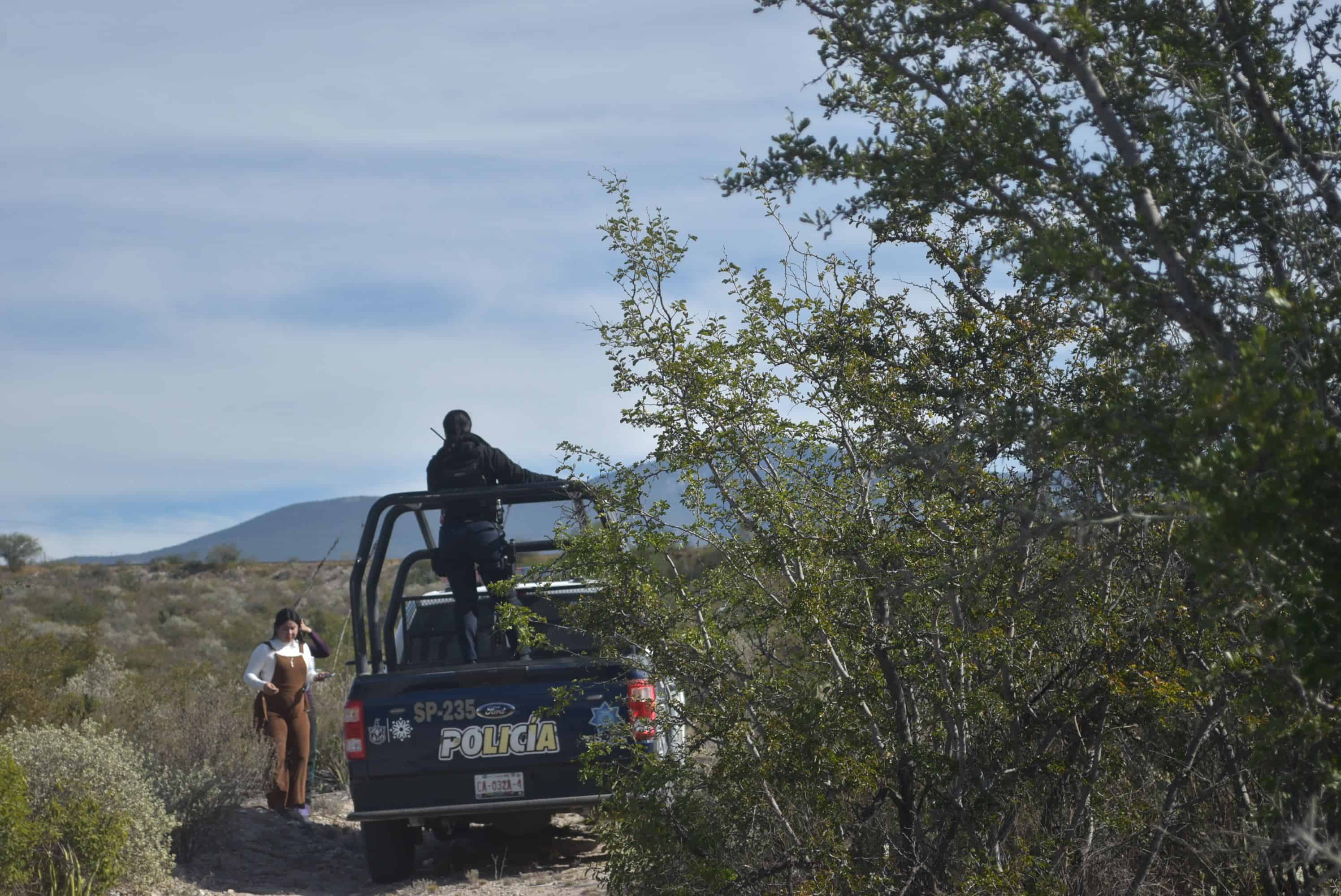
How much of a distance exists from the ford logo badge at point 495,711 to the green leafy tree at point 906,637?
7.02 feet

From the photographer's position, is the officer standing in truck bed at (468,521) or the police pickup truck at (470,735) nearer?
the police pickup truck at (470,735)

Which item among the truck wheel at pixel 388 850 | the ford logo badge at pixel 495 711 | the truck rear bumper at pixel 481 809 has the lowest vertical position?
→ the truck wheel at pixel 388 850

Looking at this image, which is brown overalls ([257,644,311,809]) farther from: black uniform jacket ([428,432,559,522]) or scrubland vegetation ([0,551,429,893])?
black uniform jacket ([428,432,559,522])

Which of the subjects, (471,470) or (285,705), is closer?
(471,470)

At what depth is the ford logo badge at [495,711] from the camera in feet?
23.1

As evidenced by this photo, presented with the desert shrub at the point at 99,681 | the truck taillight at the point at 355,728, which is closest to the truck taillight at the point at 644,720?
the truck taillight at the point at 355,728

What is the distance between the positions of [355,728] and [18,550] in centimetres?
4474

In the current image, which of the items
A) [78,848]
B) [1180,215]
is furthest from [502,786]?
[1180,215]

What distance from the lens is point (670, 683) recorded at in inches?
196

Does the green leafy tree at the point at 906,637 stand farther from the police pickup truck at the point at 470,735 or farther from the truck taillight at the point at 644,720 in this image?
the police pickup truck at the point at 470,735

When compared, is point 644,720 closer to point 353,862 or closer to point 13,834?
point 13,834

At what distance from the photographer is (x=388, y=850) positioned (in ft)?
24.8

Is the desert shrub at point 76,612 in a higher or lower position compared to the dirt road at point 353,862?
higher

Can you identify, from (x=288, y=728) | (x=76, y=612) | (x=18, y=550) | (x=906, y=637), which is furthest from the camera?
(x=18, y=550)
